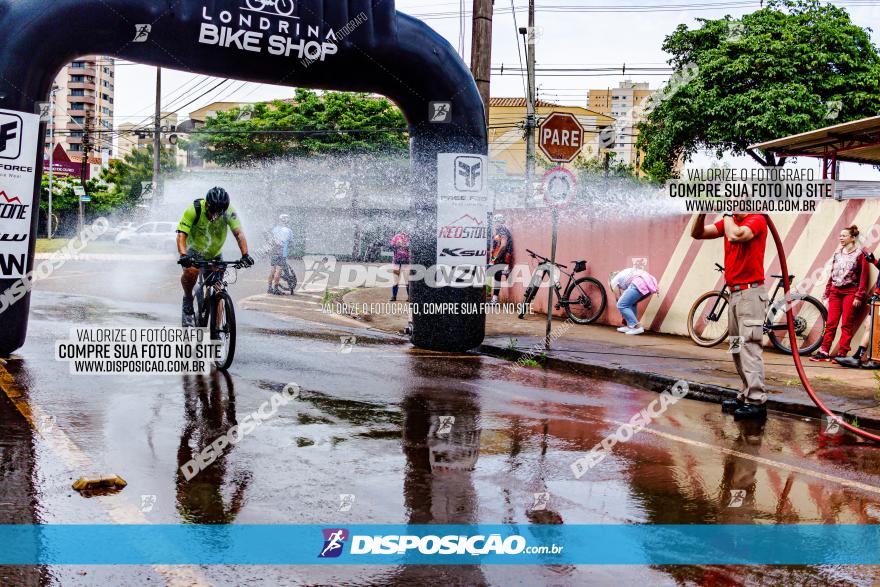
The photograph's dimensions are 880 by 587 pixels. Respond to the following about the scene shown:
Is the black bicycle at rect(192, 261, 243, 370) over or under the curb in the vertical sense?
over

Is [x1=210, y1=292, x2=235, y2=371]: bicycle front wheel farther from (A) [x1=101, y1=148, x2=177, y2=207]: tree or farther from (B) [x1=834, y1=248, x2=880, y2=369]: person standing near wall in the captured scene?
(A) [x1=101, y1=148, x2=177, y2=207]: tree

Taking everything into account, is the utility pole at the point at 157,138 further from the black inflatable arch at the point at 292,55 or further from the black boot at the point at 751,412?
the black boot at the point at 751,412

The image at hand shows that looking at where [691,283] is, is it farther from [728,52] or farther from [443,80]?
[728,52]

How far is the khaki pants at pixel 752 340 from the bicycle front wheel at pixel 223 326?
500 cm

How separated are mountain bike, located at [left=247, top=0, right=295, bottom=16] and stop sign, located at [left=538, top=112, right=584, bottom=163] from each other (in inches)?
141

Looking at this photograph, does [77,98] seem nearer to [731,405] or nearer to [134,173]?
[134,173]

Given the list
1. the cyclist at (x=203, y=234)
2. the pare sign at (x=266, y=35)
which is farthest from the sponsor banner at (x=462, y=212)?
the cyclist at (x=203, y=234)

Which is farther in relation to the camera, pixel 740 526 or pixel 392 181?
pixel 392 181

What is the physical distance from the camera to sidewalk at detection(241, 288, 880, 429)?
28.6ft

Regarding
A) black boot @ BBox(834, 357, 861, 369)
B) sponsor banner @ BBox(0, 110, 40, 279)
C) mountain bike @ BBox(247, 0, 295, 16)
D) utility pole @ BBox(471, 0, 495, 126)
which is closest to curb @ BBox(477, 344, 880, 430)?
black boot @ BBox(834, 357, 861, 369)

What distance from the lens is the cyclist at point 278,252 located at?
19734mm

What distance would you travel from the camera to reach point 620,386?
981cm

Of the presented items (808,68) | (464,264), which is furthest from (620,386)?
(808,68)

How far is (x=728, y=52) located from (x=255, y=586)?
118 ft
